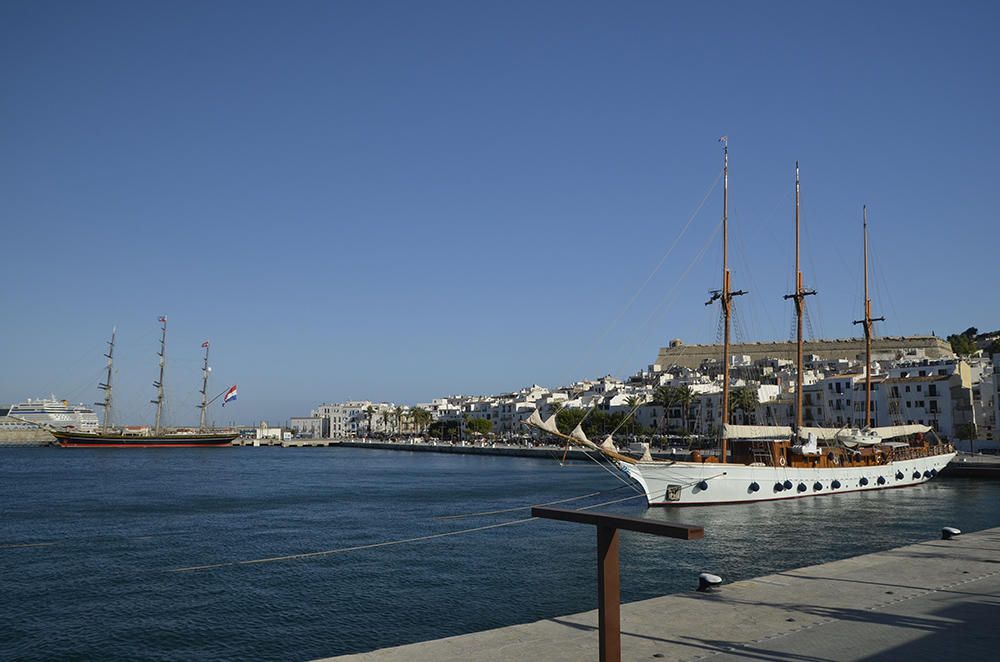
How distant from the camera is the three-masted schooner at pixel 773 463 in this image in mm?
44031

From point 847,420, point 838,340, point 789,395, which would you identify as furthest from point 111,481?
point 838,340

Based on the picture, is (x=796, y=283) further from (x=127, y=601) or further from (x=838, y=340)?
(x=838, y=340)

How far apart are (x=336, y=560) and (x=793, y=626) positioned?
64.9 ft

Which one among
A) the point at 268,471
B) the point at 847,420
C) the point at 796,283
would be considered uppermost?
the point at 796,283

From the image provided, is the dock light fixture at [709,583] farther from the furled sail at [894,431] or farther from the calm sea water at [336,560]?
the furled sail at [894,431]

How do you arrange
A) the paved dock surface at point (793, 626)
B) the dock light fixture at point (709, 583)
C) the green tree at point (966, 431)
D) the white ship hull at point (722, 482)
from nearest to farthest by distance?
the paved dock surface at point (793, 626)
the dock light fixture at point (709, 583)
the white ship hull at point (722, 482)
the green tree at point (966, 431)

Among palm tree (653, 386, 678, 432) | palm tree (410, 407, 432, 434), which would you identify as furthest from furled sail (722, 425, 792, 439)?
palm tree (410, 407, 432, 434)

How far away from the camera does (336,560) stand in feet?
95.2

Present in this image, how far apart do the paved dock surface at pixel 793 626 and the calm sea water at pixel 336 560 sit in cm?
625

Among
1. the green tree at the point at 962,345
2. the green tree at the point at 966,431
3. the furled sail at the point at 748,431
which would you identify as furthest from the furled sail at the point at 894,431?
the green tree at the point at 962,345

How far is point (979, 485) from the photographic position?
189 ft

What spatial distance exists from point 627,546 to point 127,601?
1805cm

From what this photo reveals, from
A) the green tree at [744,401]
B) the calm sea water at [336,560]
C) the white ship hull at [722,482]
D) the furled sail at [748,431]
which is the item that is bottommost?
the calm sea water at [336,560]

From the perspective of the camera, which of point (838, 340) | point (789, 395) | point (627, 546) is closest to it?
point (627, 546)
